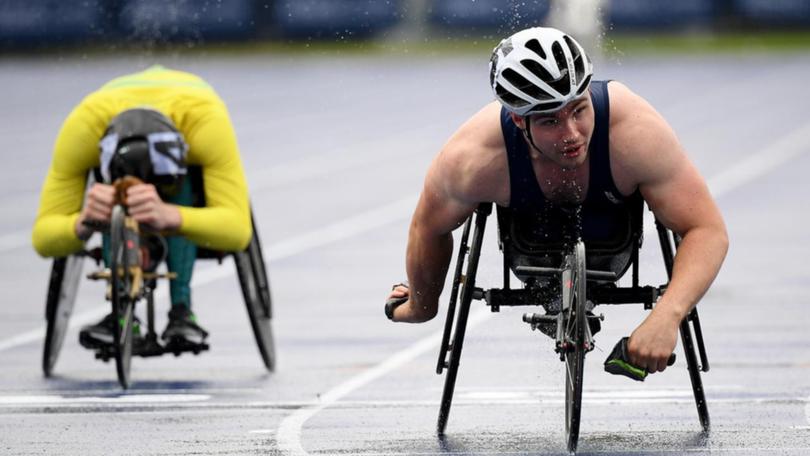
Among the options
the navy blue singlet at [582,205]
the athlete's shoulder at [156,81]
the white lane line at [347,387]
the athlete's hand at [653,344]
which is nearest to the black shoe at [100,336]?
the white lane line at [347,387]

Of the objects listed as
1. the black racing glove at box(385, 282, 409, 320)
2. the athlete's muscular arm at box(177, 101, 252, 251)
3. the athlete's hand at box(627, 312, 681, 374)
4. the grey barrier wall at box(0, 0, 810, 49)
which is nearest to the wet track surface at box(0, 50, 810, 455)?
the black racing glove at box(385, 282, 409, 320)

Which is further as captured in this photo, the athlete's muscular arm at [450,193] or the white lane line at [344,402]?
the white lane line at [344,402]

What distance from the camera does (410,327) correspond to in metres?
13.2

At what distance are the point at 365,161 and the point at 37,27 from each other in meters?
24.4

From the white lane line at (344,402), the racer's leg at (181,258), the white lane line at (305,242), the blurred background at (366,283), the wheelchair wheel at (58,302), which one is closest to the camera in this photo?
the blurred background at (366,283)

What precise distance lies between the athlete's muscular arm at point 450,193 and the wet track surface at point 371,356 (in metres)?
0.65

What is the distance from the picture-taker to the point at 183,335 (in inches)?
417

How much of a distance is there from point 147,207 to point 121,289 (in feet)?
1.32

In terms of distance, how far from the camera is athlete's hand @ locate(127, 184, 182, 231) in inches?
400

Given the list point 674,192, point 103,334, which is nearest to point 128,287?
point 103,334

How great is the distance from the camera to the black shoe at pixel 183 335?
10570 millimetres

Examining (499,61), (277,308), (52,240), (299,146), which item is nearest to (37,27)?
(299,146)

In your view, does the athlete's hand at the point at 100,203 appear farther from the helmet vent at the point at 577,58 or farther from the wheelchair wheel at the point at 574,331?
the helmet vent at the point at 577,58

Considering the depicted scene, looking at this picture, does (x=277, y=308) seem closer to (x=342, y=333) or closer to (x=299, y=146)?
(x=342, y=333)
